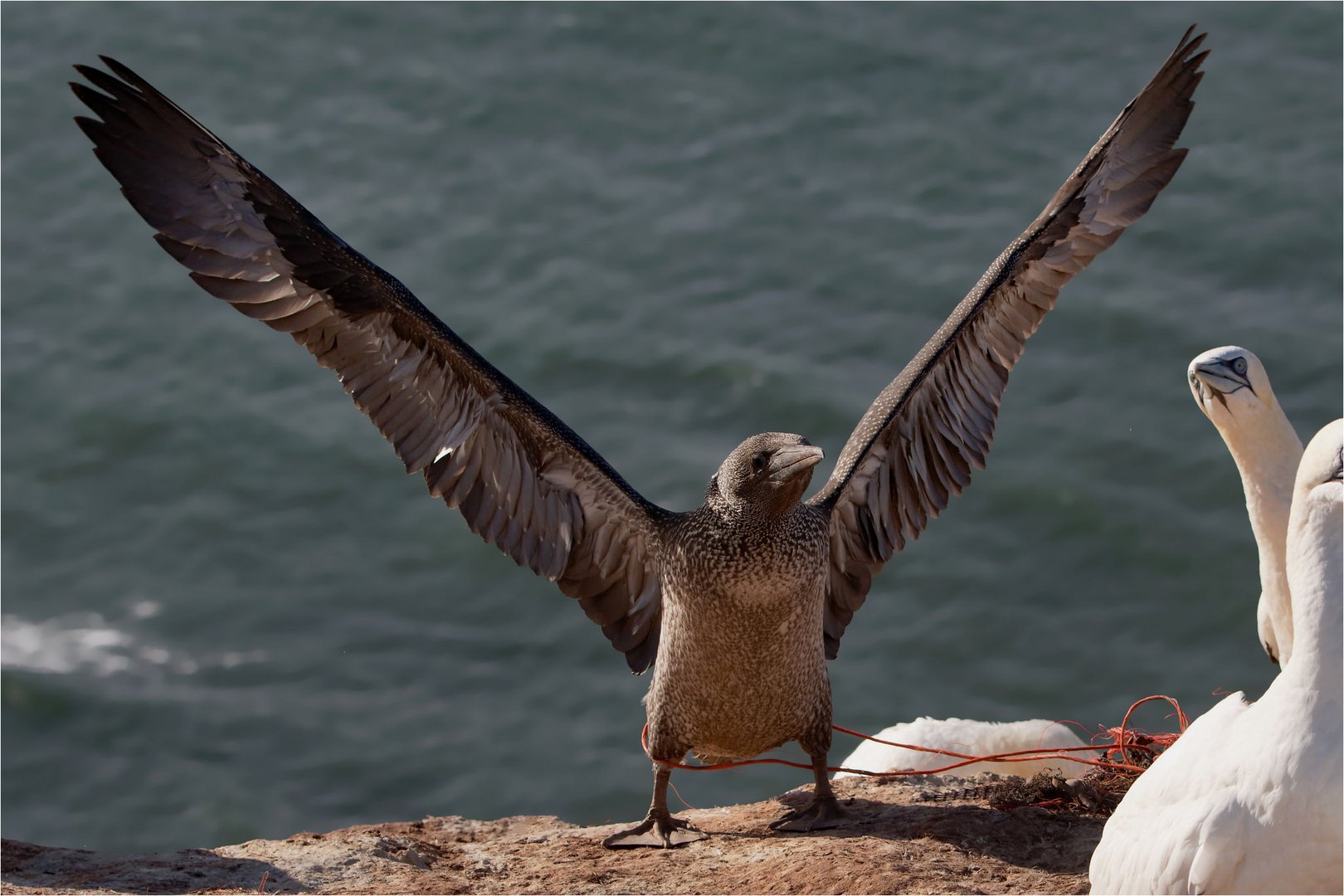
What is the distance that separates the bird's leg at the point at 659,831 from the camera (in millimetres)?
6820

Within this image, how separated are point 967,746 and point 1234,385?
7.88 feet

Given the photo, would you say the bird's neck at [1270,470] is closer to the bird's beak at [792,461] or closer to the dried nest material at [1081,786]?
the dried nest material at [1081,786]

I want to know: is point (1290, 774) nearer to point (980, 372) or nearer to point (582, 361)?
point (980, 372)

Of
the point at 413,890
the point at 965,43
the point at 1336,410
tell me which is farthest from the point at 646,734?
the point at 965,43

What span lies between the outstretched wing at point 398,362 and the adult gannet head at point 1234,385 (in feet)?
7.59

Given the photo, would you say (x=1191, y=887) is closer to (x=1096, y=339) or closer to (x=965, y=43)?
(x=1096, y=339)

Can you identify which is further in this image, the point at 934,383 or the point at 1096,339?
the point at 1096,339

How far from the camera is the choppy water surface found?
1031 cm

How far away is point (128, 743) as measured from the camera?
408 inches

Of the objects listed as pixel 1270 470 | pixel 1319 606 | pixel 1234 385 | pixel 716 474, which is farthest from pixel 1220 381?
pixel 716 474

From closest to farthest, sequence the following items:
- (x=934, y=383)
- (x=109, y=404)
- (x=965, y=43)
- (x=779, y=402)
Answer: (x=934, y=383) < (x=779, y=402) < (x=109, y=404) < (x=965, y=43)

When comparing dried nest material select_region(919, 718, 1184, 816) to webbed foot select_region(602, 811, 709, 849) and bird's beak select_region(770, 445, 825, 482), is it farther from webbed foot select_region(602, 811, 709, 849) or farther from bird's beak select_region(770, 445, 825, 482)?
bird's beak select_region(770, 445, 825, 482)

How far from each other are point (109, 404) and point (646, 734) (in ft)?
22.4

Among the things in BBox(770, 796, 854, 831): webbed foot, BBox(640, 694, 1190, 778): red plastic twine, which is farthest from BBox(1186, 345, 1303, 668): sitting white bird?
BBox(770, 796, 854, 831): webbed foot
